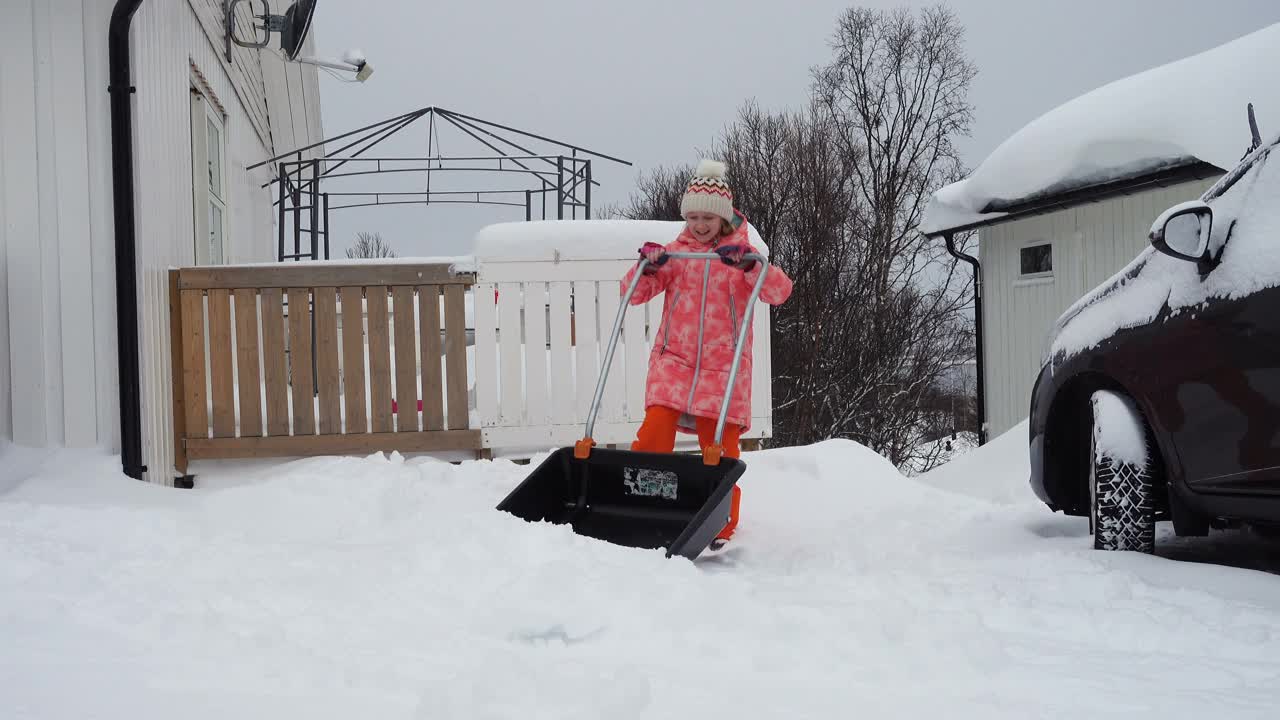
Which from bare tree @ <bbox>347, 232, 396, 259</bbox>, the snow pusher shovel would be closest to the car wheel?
the snow pusher shovel

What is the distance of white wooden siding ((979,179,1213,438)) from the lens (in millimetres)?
10828

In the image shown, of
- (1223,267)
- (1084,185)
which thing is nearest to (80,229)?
(1223,267)

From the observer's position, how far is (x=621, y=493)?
166 inches

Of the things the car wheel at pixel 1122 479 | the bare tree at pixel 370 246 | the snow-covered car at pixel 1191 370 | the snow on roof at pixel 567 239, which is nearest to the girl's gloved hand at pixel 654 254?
the snow-covered car at pixel 1191 370

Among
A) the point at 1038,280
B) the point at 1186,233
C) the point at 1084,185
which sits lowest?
the point at 1186,233

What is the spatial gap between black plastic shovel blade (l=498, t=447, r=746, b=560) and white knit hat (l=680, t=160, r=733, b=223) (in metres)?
1.16

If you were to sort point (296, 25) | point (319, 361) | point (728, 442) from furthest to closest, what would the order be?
point (296, 25) → point (319, 361) → point (728, 442)

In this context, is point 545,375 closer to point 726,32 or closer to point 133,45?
point 133,45

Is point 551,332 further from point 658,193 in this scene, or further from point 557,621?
point 658,193

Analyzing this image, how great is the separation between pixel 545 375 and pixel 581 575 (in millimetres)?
3733

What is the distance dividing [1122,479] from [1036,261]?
10.0 meters

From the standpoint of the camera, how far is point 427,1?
2438 centimetres

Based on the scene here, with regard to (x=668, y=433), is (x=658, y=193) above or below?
above

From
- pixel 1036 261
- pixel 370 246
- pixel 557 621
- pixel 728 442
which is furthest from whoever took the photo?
pixel 370 246
